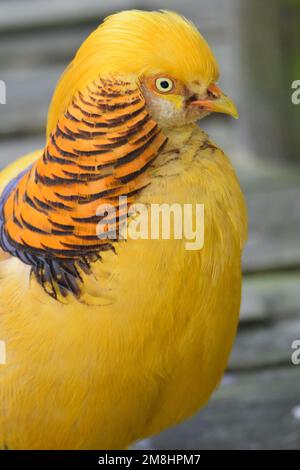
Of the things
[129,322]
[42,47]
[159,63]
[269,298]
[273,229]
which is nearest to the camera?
[159,63]

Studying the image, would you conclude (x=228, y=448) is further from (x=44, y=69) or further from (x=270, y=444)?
(x=44, y=69)

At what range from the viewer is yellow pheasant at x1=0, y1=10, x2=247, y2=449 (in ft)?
6.56

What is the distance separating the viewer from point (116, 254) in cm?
208

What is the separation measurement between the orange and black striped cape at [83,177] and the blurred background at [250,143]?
108 cm

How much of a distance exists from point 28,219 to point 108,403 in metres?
0.48

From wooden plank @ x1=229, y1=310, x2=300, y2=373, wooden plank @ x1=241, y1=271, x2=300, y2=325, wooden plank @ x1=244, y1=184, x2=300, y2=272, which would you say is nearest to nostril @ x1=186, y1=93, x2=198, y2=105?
wooden plank @ x1=229, y1=310, x2=300, y2=373

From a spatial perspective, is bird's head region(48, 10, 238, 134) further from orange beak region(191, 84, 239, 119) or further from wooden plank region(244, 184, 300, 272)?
wooden plank region(244, 184, 300, 272)

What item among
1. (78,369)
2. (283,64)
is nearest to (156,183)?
(78,369)

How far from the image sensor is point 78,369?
2164mm

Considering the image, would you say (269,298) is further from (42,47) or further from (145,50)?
(42,47)

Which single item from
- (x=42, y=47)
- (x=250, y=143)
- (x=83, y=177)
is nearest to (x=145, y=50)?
(x=83, y=177)

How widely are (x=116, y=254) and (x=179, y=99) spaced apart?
0.37 metres

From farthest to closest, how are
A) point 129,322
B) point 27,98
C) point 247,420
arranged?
point 27,98, point 247,420, point 129,322

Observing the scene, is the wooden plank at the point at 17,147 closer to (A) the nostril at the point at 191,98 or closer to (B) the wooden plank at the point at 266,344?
(B) the wooden plank at the point at 266,344
